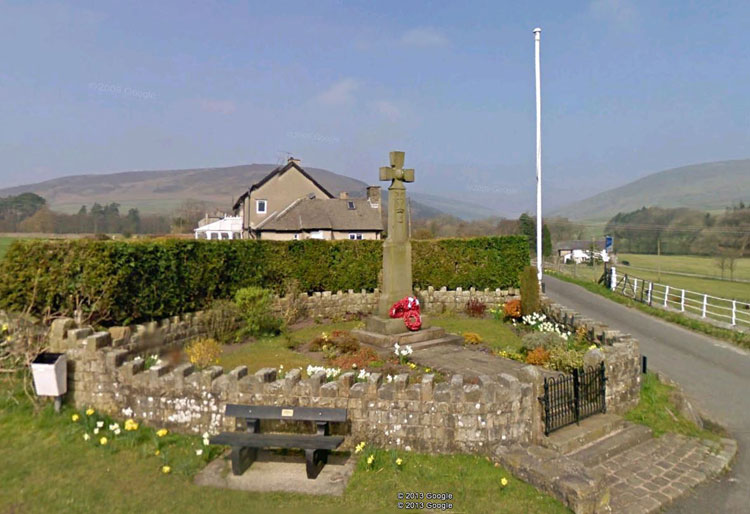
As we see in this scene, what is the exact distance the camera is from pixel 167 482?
17.9 feet

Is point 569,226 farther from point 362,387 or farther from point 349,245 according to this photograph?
point 362,387

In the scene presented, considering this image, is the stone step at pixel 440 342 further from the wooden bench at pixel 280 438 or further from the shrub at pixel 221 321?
the wooden bench at pixel 280 438

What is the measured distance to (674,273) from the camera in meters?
43.4

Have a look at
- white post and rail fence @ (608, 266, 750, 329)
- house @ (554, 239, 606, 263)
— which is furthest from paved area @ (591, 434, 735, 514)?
house @ (554, 239, 606, 263)

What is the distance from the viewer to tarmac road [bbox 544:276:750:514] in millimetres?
5618

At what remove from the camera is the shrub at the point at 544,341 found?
10625 millimetres

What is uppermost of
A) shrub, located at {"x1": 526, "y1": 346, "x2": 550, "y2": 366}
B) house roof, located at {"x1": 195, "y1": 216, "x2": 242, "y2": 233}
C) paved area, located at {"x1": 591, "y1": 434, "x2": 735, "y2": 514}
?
house roof, located at {"x1": 195, "y1": 216, "x2": 242, "y2": 233}

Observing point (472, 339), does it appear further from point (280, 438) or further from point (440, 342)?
point (280, 438)

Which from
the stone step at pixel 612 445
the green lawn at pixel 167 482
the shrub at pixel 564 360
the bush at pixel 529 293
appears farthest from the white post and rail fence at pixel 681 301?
the green lawn at pixel 167 482

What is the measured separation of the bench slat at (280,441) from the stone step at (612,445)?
359 centimetres

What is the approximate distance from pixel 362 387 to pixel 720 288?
36862 millimetres

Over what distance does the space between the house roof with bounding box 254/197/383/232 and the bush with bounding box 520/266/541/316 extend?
23.3 metres

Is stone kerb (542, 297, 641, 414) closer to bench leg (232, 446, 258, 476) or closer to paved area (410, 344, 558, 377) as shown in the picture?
paved area (410, 344, 558, 377)

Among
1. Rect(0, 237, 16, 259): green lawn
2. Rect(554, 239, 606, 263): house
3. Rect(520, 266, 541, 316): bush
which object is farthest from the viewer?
Rect(554, 239, 606, 263): house
